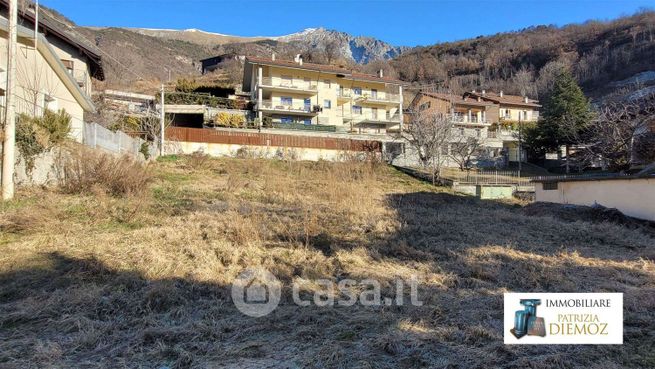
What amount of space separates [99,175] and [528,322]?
11.4 meters

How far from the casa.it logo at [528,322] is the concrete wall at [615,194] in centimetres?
1325

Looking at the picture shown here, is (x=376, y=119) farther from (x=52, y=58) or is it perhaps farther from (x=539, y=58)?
(x=539, y=58)

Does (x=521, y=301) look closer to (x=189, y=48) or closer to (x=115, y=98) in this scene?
(x=115, y=98)

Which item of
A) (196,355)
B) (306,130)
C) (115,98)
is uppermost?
(115,98)

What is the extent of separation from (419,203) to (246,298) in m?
11.4

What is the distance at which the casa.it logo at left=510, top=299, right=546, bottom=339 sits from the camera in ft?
11.7

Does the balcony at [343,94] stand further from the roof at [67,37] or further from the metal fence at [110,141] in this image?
the metal fence at [110,141]

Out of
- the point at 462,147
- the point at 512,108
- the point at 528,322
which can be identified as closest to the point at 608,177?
the point at 528,322

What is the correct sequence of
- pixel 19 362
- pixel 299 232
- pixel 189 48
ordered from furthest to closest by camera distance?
pixel 189 48, pixel 299 232, pixel 19 362

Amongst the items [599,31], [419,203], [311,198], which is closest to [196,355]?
[311,198]

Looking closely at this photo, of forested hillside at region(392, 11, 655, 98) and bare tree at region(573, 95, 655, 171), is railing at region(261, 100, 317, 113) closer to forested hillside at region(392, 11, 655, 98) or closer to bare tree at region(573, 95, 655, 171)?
bare tree at region(573, 95, 655, 171)

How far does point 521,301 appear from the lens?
371 cm

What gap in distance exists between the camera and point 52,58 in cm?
1786

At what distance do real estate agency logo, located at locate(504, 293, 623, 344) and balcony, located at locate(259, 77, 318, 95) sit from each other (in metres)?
41.0
